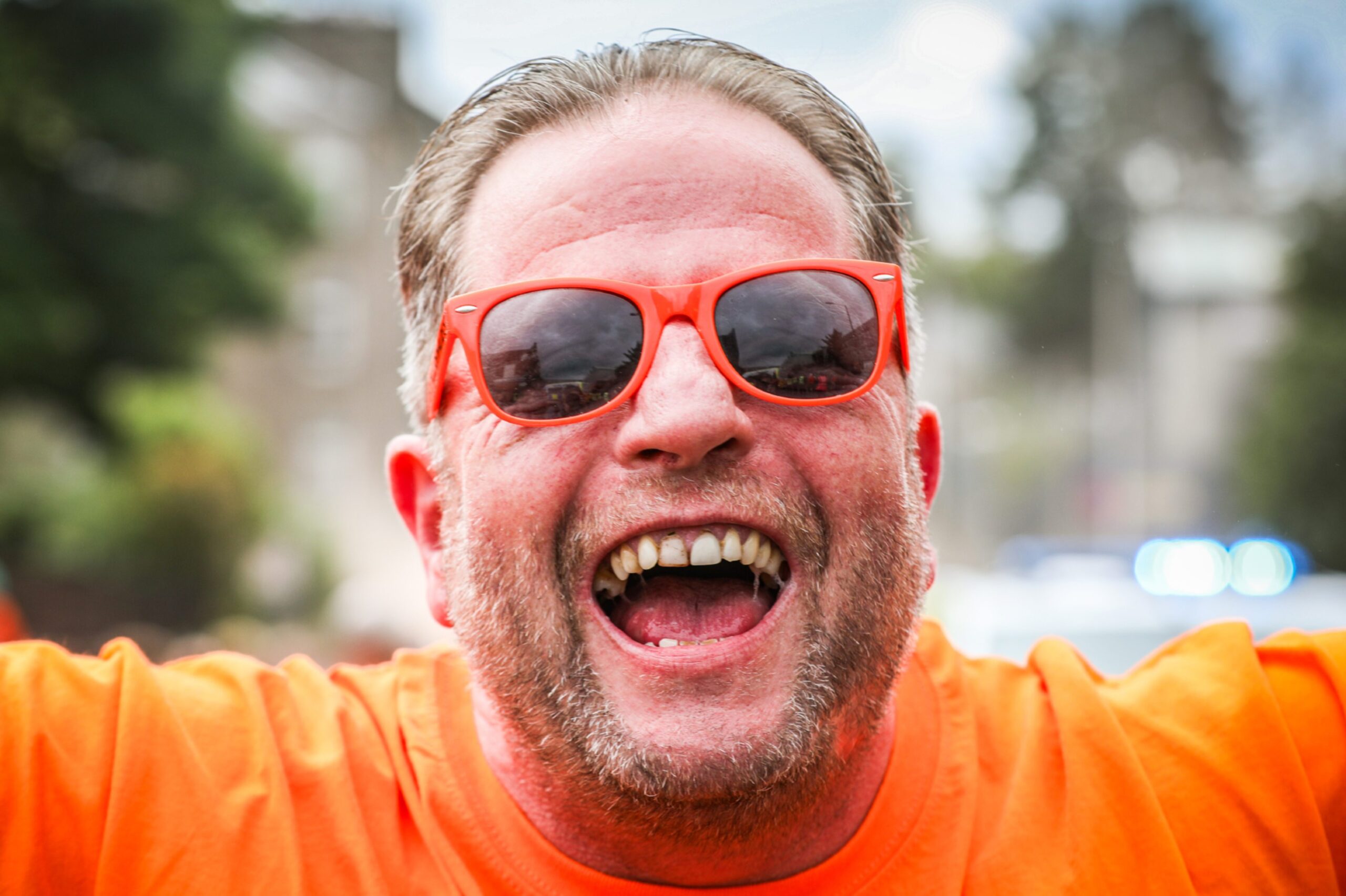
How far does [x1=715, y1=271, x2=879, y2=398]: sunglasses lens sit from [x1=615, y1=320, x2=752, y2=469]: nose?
0.05 metres

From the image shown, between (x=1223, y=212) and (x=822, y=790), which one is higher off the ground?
(x=1223, y=212)

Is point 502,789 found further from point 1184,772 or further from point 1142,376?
point 1142,376

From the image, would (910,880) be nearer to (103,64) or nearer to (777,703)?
(777,703)

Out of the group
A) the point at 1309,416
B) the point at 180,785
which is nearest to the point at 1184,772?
the point at 180,785

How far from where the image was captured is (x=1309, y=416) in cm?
1653

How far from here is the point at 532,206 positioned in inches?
81.8

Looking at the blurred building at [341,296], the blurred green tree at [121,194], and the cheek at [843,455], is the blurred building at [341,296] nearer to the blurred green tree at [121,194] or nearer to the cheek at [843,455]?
the blurred green tree at [121,194]

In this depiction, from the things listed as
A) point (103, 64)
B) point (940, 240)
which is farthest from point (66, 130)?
point (940, 240)

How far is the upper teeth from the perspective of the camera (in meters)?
1.86

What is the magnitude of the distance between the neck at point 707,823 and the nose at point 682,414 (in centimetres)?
51

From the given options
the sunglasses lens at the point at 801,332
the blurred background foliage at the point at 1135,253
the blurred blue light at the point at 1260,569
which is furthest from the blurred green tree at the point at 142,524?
the sunglasses lens at the point at 801,332

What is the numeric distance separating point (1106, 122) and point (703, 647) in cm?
2609

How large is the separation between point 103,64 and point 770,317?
1985 cm

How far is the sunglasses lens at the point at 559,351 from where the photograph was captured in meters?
1.90
